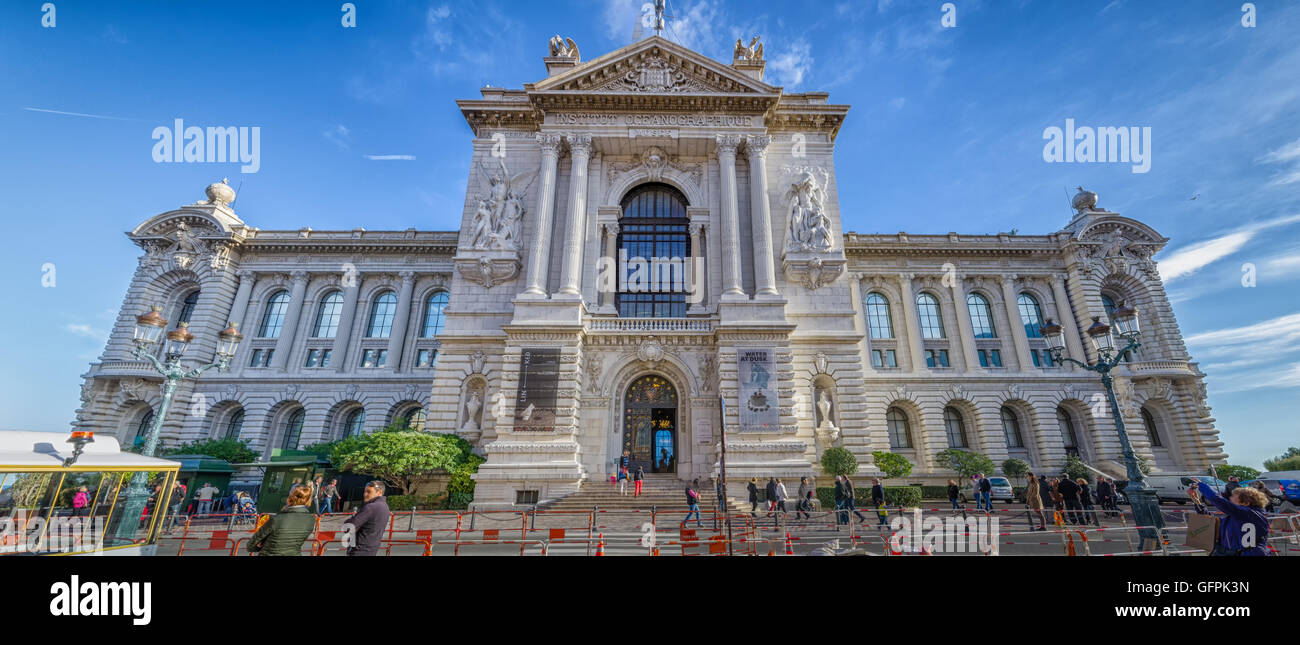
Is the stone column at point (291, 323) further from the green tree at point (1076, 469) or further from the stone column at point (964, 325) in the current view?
the green tree at point (1076, 469)

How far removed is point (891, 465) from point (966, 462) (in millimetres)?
7948

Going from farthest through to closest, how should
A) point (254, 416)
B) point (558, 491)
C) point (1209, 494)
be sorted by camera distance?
point (254, 416), point (558, 491), point (1209, 494)

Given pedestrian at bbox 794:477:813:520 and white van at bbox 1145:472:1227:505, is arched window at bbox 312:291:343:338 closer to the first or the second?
pedestrian at bbox 794:477:813:520

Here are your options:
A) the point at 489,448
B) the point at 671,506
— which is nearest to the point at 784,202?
the point at 671,506

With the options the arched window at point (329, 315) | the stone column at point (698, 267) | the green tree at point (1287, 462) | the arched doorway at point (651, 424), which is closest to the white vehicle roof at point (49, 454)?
the arched doorway at point (651, 424)

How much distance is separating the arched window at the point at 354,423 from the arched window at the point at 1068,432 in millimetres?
46471

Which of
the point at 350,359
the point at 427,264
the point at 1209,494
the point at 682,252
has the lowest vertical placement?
the point at 1209,494

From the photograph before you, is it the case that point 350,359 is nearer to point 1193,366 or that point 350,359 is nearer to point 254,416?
point 254,416

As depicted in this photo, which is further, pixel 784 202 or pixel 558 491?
pixel 784 202

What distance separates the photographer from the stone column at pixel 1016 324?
32.8m

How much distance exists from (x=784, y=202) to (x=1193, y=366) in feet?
100

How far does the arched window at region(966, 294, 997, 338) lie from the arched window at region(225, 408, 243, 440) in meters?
50.6

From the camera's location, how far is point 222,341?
547 inches
